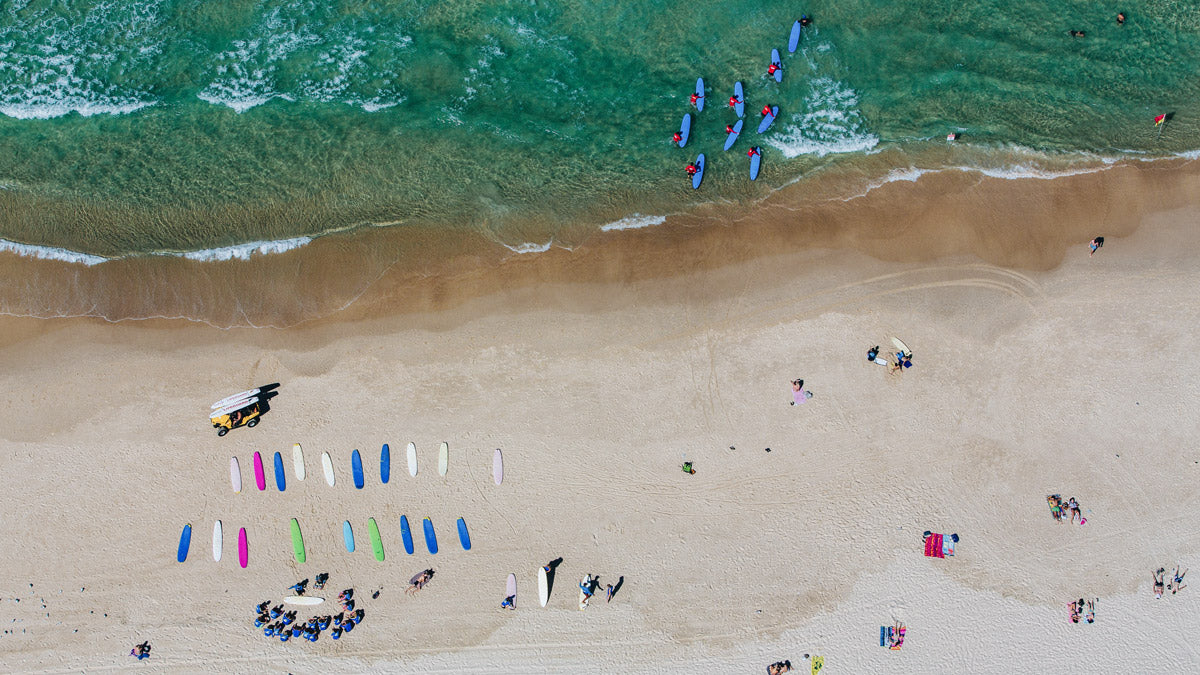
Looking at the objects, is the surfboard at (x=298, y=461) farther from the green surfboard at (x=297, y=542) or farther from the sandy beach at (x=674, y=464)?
the green surfboard at (x=297, y=542)

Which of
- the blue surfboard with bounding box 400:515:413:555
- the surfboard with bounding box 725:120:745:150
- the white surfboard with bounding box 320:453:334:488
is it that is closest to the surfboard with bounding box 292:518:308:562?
the white surfboard with bounding box 320:453:334:488

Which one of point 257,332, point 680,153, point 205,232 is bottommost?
point 257,332

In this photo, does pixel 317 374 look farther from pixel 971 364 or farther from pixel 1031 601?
pixel 1031 601

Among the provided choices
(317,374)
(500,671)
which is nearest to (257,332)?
(317,374)

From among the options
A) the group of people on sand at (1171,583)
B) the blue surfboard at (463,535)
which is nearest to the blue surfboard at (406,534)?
the blue surfboard at (463,535)

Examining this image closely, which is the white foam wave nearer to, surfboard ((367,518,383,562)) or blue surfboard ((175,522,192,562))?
surfboard ((367,518,383,562))

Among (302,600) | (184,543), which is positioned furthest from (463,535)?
(184,543)
